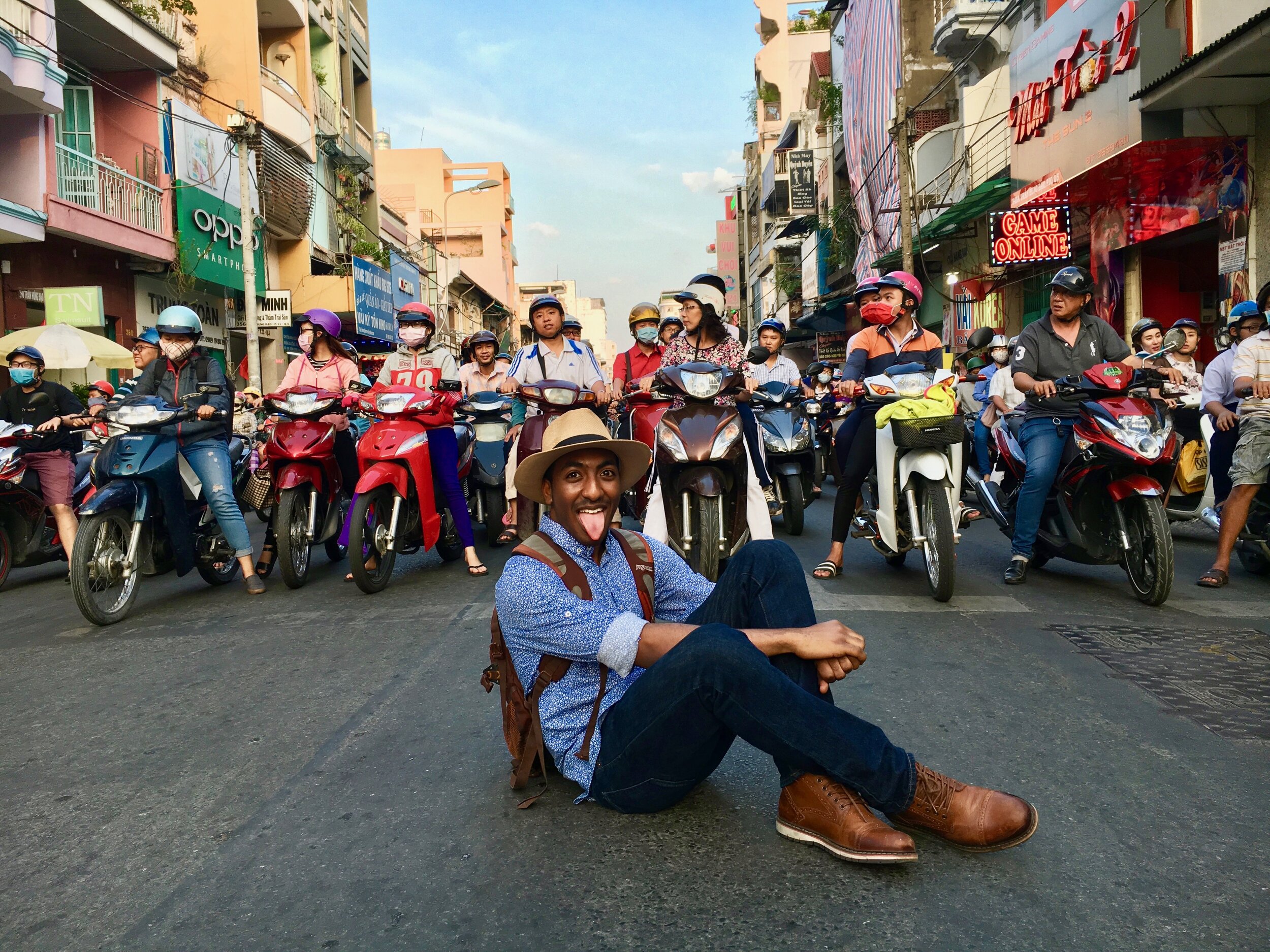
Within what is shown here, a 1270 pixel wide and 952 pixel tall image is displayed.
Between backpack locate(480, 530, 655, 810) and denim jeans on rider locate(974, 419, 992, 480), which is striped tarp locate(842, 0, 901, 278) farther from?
backpack locate(480, 530, 655, 810)

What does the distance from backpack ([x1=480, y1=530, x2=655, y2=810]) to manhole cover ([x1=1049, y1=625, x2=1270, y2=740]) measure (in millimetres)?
2144

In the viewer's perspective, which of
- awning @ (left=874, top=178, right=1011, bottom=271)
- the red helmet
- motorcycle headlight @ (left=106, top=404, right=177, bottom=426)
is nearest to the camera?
motorcycle headlight @ (left=106, top=404, right=177, bottom=426)

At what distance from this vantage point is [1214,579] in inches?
251

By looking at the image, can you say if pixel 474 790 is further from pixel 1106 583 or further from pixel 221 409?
pixel 1106 583

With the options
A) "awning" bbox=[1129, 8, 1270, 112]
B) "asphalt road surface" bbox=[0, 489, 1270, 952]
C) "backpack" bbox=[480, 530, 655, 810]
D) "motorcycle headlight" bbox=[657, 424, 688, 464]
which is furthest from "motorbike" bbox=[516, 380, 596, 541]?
"awning" bbox=[1129, 8, 1270, 112]

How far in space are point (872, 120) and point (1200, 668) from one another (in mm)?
28076

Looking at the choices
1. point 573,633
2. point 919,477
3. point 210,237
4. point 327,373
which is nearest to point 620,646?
point 573,633

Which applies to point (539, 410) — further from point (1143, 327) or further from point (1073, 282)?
point (1143, 327)

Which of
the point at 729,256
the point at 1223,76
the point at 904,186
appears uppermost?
the point at 729,256

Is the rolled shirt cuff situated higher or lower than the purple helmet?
lower

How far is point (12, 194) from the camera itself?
1623 cm

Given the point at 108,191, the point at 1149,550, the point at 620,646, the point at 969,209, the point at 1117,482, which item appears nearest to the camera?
the point at 620,646

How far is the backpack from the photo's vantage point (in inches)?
112

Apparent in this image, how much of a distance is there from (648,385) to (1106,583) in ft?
10.4
